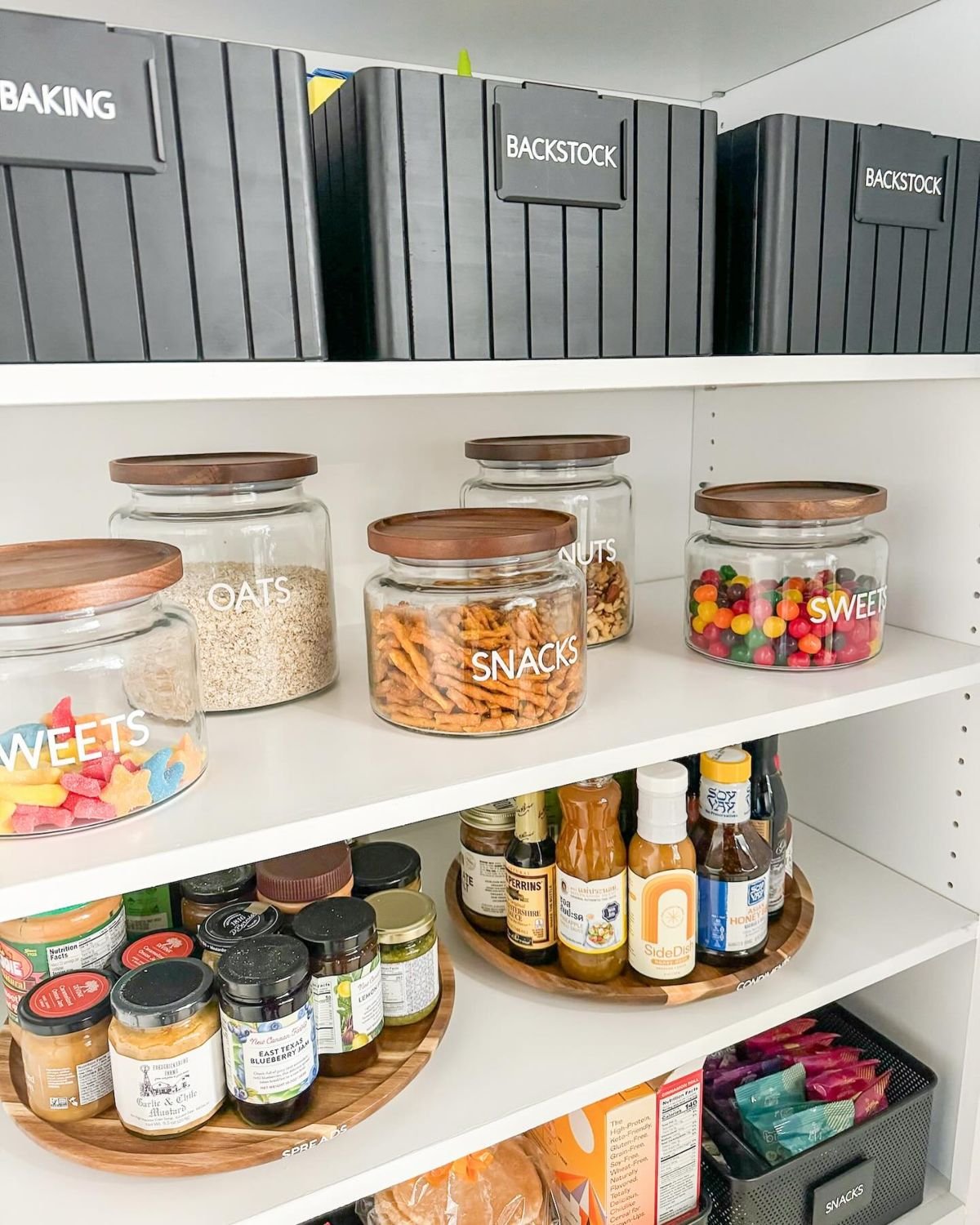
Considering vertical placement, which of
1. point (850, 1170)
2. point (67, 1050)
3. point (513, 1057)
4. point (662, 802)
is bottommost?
point (850, 1170)

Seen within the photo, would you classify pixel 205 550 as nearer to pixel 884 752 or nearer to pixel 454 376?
pixel 454 376

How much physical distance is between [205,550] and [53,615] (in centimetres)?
25

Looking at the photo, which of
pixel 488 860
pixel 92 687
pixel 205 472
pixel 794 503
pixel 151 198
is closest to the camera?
pixel 151 198

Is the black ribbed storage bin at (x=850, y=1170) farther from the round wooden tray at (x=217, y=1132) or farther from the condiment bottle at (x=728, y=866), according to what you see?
the round wooden tray at (x=217, y=1132)

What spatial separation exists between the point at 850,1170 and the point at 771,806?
1.43ft

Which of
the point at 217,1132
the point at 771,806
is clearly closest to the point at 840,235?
the point at 771,806

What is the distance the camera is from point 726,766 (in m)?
0.96

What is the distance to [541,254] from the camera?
753 mm

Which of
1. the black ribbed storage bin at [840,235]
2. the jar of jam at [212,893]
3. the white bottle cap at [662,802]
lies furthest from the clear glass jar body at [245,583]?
the black ribbed storage bin at [840,235]

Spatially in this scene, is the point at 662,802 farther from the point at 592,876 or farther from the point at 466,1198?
the point at 466,1198

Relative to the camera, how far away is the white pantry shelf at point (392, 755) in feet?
2.14

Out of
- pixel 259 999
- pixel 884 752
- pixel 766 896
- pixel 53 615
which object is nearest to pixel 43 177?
pixel 53 615

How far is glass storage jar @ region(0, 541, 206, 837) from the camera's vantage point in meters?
0.67

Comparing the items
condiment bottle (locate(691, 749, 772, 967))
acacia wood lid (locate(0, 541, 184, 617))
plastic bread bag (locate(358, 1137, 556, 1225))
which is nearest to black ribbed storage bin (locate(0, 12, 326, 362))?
acacia wood lid (locate(0, 541, 184, 617))
